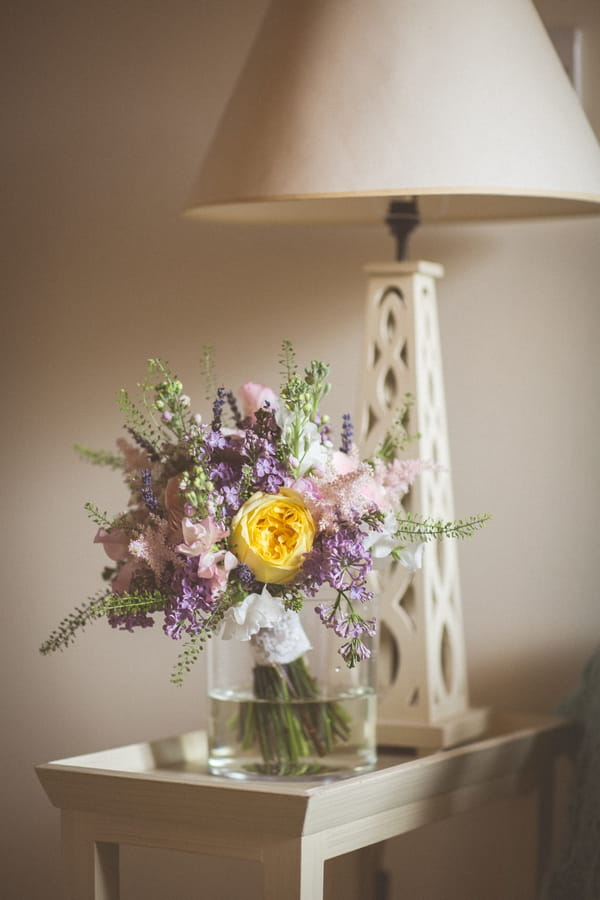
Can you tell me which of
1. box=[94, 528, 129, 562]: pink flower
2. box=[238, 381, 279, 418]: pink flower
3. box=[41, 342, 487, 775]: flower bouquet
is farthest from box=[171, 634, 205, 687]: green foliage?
box=[238, 381, 279, 418]: pink flower

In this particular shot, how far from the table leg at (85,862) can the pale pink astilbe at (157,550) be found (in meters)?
0.28

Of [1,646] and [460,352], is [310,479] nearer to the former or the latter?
[460,352]

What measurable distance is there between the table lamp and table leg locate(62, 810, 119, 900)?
1.18 ft

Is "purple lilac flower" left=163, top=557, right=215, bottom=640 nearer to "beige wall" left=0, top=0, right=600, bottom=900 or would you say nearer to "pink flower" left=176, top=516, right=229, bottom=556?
"pink flower" left=176, top=516, right=229, bottom=556

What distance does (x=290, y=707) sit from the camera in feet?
3.94

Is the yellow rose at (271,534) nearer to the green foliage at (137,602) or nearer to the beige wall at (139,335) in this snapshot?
the green foliage at (137,602)

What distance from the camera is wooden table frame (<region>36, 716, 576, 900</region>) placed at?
105 cm

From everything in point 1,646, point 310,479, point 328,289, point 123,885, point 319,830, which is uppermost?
point 328,289

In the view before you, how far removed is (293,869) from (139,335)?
847 mm

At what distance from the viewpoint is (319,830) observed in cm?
107

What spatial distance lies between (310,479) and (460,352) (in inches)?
23.0

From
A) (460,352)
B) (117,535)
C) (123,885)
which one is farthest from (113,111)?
(123,885)

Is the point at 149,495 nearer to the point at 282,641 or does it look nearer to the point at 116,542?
the point at 116,542

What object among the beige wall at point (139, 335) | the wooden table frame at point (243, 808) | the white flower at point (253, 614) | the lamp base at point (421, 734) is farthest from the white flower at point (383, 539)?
the beige wall at point (139, 335)
